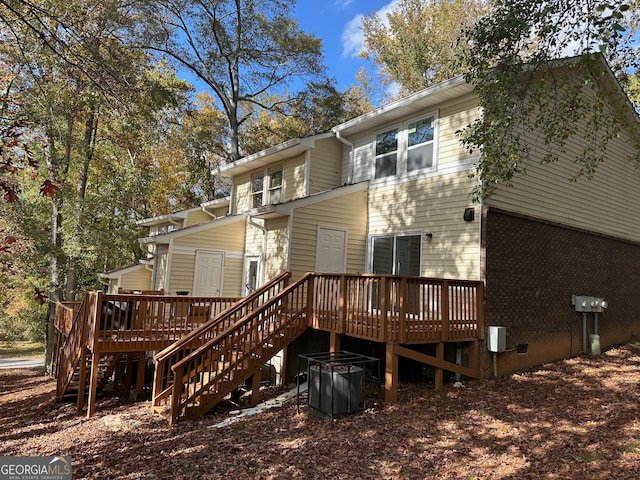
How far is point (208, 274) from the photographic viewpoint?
13.6 m

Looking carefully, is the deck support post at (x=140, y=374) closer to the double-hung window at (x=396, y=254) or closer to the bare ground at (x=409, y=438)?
the bare ground at (x=409, y=438)

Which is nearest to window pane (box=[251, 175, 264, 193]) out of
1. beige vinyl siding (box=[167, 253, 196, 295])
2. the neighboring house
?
the neighboring house

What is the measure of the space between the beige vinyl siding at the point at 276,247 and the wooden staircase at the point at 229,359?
92.8 inches

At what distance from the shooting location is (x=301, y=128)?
2577 centimetres

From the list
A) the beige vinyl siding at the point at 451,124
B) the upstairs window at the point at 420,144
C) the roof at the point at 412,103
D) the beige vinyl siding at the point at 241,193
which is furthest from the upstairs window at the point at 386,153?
the beige vinyl siding at the point at 241,193

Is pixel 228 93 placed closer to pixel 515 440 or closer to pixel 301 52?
pixel 301 52

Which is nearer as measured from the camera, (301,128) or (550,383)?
(550,383)

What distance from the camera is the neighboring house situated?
28.0ft

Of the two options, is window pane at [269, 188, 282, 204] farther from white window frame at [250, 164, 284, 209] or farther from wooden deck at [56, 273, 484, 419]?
wooden deck at [56, 273, 484, 419]

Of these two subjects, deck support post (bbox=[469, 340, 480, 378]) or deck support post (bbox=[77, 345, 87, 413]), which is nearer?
deck support post (bbox=[469, 340, 480, 378])

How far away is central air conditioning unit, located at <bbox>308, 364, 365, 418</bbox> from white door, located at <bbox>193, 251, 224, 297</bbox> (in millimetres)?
8012

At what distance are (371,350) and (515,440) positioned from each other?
405 cm

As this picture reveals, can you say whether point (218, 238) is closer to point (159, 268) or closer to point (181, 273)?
point (181, 273)

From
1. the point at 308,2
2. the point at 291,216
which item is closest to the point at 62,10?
the point at 291,216
